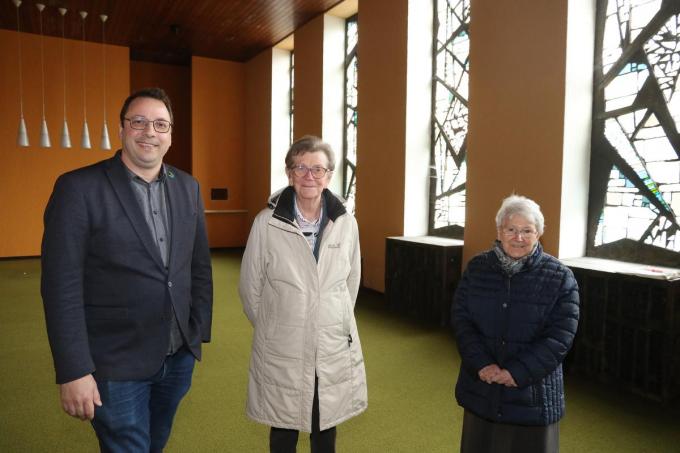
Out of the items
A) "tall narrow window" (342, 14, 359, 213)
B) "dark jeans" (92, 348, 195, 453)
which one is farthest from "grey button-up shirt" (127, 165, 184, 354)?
"tall narrow window" (342, 14, 359, 213)

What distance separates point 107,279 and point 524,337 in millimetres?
1424

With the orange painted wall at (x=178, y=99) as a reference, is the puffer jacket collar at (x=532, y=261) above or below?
below

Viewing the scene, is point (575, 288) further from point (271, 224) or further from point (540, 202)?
point (540, 202)

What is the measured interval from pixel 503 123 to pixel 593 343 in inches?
81.6

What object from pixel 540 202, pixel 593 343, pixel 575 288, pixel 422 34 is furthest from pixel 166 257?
pixel 422 34

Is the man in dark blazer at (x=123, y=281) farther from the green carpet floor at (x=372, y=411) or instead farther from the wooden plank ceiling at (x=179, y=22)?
the wooden plank ceiling at (x=179, y=22)

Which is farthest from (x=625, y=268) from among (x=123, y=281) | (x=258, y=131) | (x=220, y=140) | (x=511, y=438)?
(x=220, y=140)

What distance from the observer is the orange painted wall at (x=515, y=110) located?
163 inches

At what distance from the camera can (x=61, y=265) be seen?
1.45 meters

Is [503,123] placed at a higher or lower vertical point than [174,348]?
higher

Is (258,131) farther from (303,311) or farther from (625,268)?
(303,311)

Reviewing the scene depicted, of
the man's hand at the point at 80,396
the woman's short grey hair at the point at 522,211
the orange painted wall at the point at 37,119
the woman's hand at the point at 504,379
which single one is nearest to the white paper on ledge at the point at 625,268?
the woman's short grey hair at the point at 522,211

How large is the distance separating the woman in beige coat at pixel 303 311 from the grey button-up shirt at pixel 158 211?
0.35 m

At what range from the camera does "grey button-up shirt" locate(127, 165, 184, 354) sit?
5.43 feet
